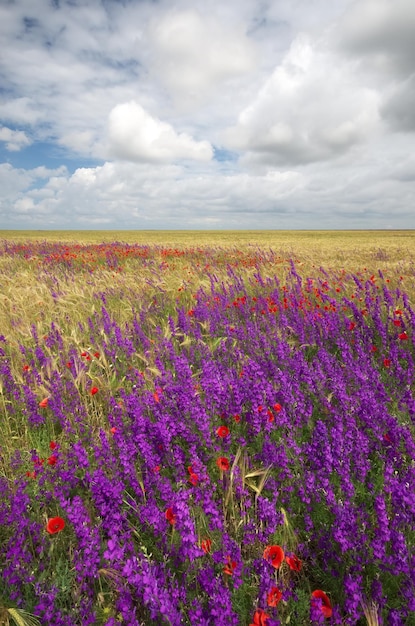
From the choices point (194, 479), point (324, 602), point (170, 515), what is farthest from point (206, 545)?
point (324, 602)

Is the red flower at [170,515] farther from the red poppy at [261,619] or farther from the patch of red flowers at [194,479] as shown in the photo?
the red poppy at [261,619]

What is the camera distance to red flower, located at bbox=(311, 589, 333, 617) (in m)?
1.41

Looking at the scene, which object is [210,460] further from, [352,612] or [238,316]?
[238,316]

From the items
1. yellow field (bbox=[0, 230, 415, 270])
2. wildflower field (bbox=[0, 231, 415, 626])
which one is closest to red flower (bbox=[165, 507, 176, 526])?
wildflower field (bbox=[0, 231, 415, 626])

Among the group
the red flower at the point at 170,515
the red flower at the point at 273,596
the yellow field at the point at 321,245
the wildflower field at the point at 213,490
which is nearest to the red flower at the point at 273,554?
the wildflower field at the point at 213,490

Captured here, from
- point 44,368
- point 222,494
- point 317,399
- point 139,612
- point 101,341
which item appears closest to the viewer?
point 139,612

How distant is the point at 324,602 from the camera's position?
1495 millimetres

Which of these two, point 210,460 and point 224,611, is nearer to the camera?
point 224,611

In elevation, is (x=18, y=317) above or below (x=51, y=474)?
above

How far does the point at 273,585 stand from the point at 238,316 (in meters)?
4.15

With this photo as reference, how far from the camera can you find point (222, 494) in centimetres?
213

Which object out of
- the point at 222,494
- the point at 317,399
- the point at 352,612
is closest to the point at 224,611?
the point at 352,612

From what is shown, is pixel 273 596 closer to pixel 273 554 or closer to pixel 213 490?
pixel 273 554

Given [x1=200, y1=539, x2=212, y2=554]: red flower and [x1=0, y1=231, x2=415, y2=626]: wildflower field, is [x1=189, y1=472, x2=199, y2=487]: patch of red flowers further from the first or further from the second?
[x1=200, y1=539, x2=212, y2=554]: red flower
